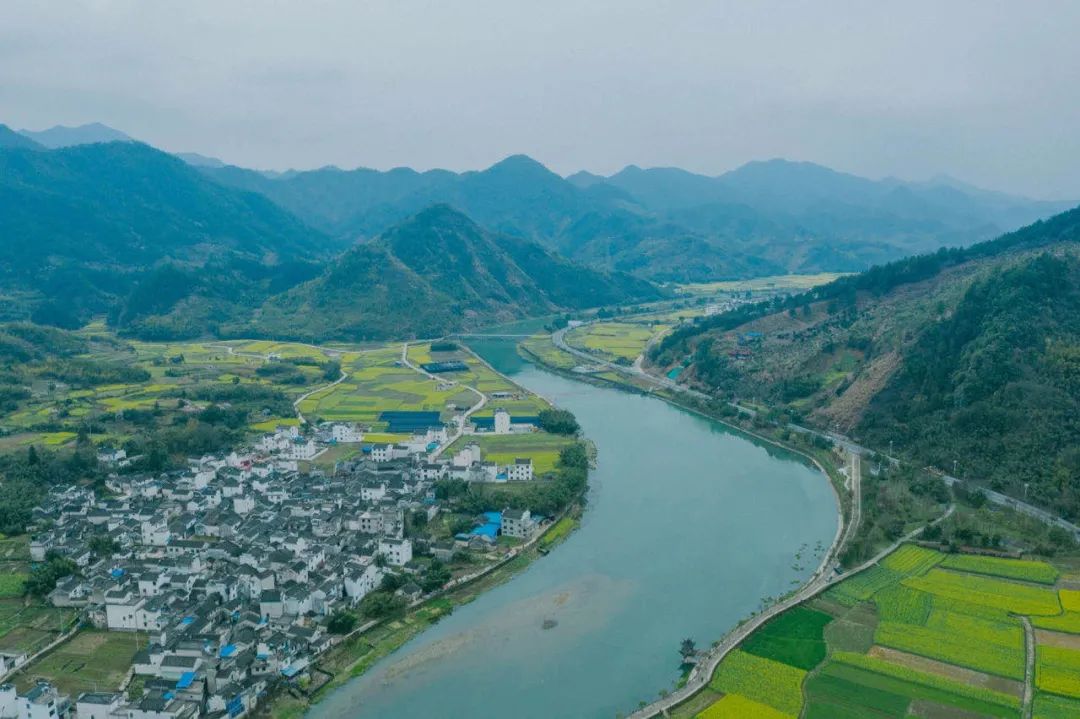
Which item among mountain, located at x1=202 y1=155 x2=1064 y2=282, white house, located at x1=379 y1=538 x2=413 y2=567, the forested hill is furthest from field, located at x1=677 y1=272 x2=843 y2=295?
white house, located at x1=379 y1=538 x2=413 y2=567

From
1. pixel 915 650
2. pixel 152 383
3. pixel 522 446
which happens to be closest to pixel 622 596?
pixel 915 650

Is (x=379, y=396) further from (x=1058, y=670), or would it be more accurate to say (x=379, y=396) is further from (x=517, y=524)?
(x=1058, y=670)

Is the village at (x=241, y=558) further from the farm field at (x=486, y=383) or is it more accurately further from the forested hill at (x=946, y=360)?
the forested hill at (x=946, y=360)

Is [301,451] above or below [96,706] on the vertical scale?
above

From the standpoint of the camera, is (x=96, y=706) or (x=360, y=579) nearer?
(x=96, y=706)

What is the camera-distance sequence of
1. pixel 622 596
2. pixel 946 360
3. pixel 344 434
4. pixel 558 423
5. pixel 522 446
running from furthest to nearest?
pixel 558 423
pixel 344 434
pixel 946 360
pixel 522 446
pixel 622 596

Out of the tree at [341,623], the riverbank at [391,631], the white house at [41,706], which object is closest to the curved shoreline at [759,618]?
the riverbank at [391,631]

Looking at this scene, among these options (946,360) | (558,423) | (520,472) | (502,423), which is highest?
(946,360)

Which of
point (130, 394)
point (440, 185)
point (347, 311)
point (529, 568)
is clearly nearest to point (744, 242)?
point (440, 185)
